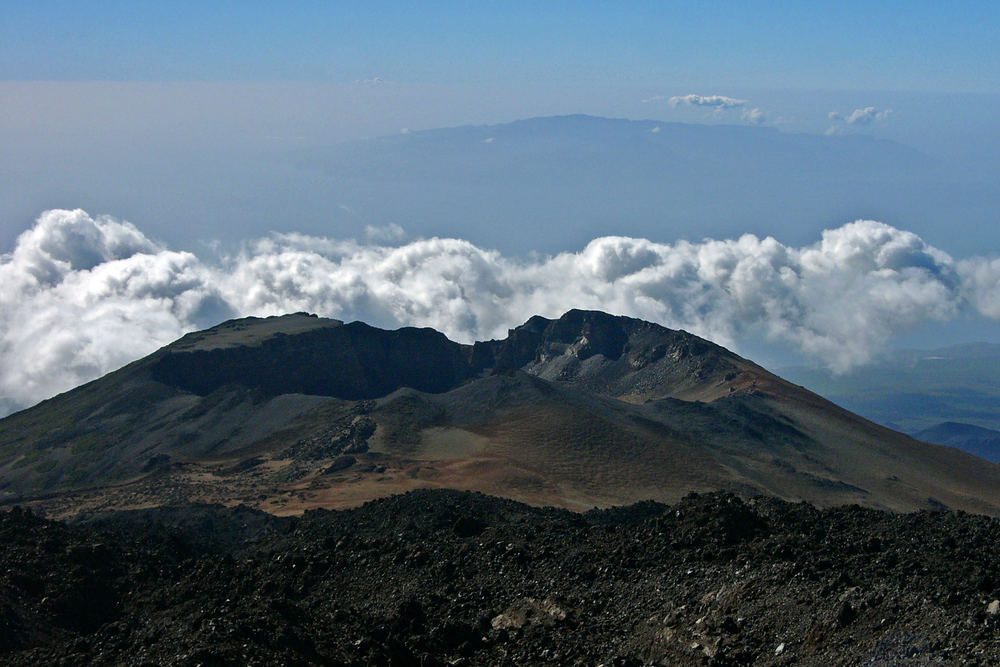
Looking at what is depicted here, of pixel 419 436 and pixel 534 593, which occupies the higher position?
pixel 534 593

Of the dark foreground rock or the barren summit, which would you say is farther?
the barren summit

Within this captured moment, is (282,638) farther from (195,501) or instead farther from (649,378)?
(649,378)

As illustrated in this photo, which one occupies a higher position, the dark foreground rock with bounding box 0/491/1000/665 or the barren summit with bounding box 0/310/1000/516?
the dark foreground rock with bounding box 0/491/1000/665

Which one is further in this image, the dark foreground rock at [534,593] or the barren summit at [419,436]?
the barren summit at [419,436]

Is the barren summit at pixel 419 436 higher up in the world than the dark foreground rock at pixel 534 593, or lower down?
lower down
